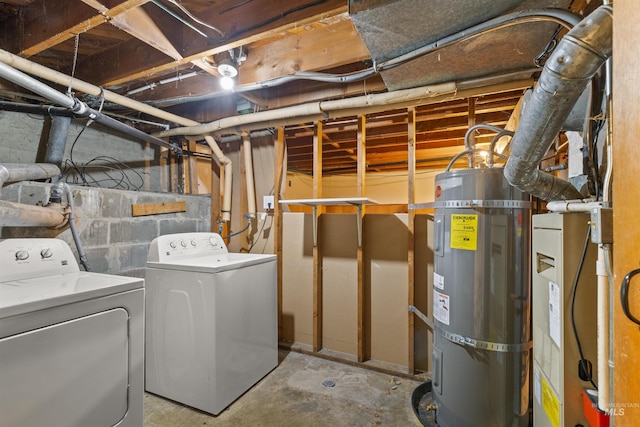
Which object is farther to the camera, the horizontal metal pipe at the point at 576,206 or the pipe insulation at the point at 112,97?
the pipe insulation at the point at 112,97

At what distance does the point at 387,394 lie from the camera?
2.21 metres

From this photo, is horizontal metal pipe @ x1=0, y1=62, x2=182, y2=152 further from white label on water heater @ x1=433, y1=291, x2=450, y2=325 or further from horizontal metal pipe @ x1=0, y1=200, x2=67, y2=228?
white label on water heater @ x1=433, y1=291, x2=450, y2=325

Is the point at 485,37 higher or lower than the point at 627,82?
higher

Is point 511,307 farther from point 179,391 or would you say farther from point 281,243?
point 179,391

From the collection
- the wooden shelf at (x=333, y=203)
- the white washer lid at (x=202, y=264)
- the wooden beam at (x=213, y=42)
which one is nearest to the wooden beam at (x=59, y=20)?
the wooden beam at (x=213, y=42)

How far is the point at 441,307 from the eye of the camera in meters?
1.84

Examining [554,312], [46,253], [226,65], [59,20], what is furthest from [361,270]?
[59,20]

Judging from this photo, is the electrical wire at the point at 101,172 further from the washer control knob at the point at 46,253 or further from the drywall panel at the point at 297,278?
the drywall panel at the point at 297,278

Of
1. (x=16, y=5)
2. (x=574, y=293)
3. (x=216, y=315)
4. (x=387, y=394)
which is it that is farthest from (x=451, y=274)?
(x=16, y=5)

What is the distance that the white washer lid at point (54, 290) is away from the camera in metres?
1.16

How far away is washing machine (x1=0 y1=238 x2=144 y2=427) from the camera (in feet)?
3.77

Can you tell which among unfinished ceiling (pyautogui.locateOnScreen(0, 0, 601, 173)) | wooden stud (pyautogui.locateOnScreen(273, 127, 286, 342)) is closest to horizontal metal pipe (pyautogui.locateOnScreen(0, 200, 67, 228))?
unfinished ceiling (pyautogui.locateOnScreen(0, 0, 601, 173))

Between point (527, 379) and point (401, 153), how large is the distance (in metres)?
3.12

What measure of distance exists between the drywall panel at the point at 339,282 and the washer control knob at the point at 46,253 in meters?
1.95
